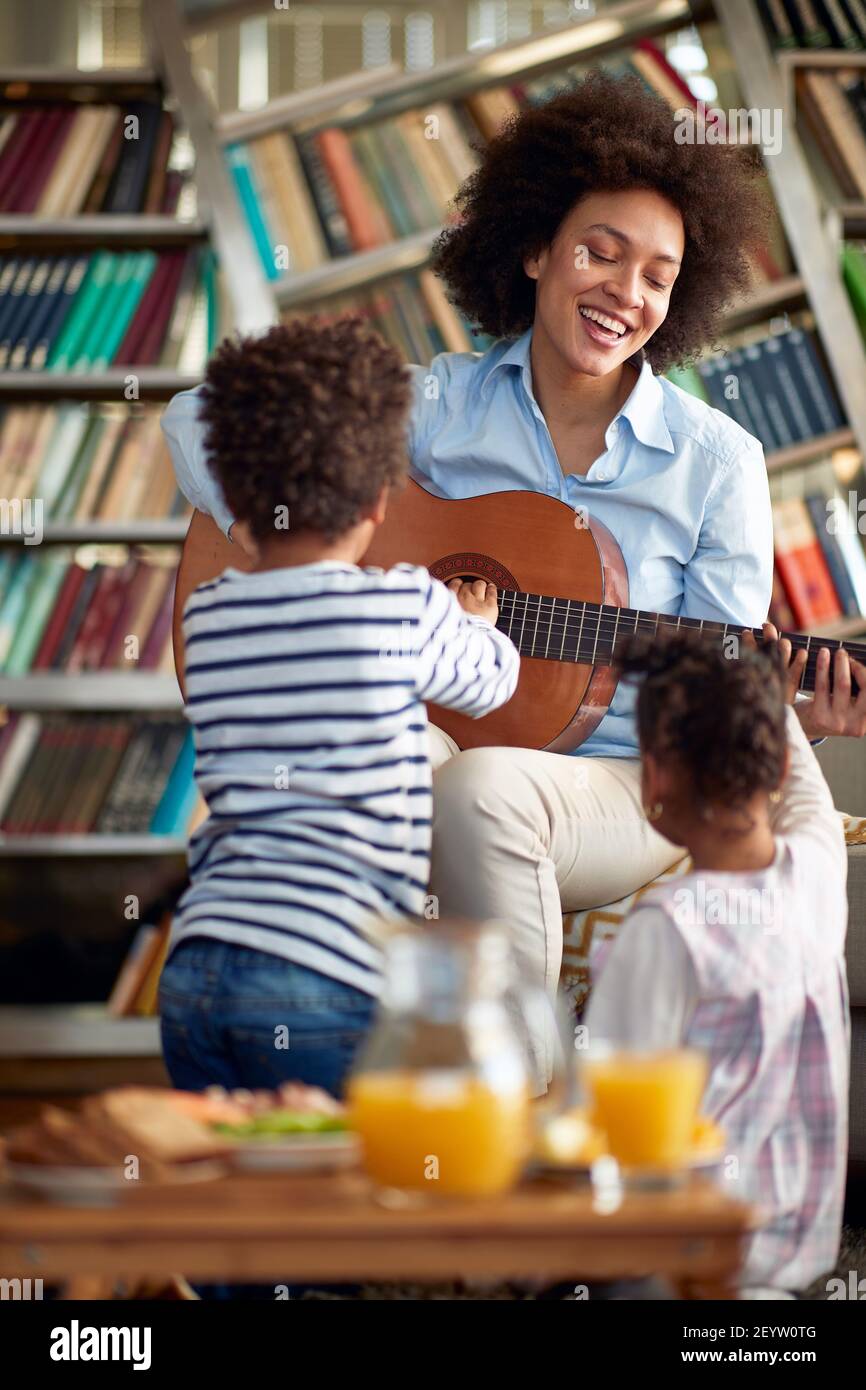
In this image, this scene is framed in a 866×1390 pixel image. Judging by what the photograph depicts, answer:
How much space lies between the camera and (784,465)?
2816 millimetres

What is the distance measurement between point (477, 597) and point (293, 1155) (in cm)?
95

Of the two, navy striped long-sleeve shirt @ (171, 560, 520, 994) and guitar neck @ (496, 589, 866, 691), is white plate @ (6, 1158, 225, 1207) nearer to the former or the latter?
navy striped long-sleeve shirt @ (171, 560, 520, 994)

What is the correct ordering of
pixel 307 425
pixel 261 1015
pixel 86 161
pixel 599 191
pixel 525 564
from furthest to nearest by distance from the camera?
1. pixel 86 161
2. pixel 599 191
3. pixel 525 564
4. pixel 307 425
5. pixel 261 1015

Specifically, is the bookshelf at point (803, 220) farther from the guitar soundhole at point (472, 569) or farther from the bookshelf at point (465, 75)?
the guitar soundhole at point (472, 569)

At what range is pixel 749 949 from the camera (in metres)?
1.04

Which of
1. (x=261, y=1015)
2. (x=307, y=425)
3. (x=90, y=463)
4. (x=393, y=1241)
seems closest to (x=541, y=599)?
(x=307, y=425)

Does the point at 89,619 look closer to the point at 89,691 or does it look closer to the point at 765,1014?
the point at 89,691

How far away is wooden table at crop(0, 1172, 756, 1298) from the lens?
2.12 ft

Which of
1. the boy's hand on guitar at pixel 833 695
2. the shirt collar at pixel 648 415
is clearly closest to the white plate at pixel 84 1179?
the boy's hand on guitar at pixel 833 695

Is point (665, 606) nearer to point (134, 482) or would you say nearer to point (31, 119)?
point (134, 482)

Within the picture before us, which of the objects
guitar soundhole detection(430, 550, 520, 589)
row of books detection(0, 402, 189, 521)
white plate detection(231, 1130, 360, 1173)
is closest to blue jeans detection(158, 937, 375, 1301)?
A: white plate detection(231, 1130, 360, 1173)

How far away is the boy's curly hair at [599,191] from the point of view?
1.91 metres

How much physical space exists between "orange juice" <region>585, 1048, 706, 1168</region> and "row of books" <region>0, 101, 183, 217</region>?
2.58 metres

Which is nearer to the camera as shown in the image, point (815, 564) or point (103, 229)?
point (815, 564)
